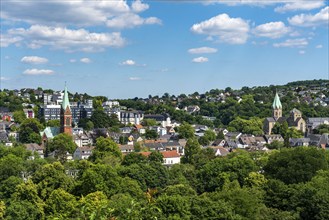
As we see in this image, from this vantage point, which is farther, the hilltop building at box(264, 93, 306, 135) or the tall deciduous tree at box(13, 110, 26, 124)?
the hilltop building at box(264, 93, 306, 135)

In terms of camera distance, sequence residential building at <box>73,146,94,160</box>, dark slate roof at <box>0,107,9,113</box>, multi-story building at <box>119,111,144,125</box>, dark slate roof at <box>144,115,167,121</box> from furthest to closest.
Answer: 1. dark slate roof at <box>144,115,167,121</box>
2. multi-story building at <box>119,111,144,125</box>
3. dark slate roof at <box>0,107,9,113</box>
4. residential building at <box>73,146,94,160</box>

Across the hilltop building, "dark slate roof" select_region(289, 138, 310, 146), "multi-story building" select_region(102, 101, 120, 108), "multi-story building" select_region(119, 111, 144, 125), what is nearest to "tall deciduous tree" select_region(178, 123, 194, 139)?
"dark slate roof" select_region(289, 138, 310, 146)

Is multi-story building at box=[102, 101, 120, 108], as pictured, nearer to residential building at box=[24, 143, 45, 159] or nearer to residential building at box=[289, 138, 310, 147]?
residential building at box=[24, 143, 45, 159]

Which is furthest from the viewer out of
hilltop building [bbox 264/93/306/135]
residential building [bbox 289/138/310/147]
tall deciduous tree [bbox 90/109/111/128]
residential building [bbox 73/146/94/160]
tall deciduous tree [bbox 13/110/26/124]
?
hilltop building [bbox 264/93/306/135]

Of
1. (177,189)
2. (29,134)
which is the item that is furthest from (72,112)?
(177,189)

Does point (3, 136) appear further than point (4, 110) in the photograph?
No

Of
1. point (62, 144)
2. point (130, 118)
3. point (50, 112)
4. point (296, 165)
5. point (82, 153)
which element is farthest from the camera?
point (130, 118)

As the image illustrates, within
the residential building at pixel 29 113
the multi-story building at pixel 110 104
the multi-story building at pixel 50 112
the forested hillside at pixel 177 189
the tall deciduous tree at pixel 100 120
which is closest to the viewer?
the forested hillside at pixel 177 189

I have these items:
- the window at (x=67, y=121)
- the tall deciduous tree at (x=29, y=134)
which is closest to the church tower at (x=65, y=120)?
the window at (x=67, y=121)

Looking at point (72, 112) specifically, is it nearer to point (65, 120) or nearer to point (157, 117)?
point (157, 117)

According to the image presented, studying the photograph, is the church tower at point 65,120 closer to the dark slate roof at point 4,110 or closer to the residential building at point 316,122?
the dark slate roof at point 4,110

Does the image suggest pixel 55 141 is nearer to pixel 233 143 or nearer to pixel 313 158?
pixel 233 143

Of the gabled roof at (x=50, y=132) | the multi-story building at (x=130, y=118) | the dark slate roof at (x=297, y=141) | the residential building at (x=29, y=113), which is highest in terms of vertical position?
the residential building at (x=29, y=113)
